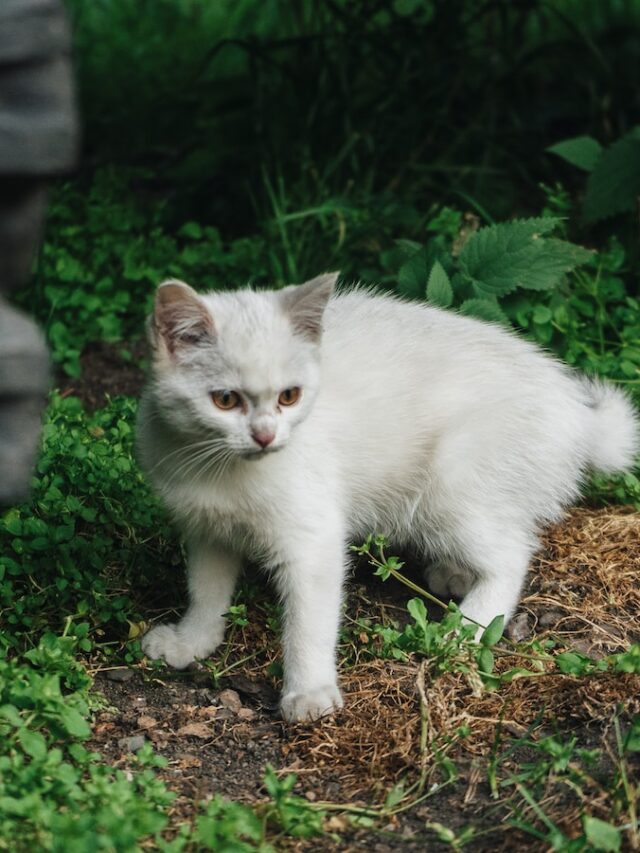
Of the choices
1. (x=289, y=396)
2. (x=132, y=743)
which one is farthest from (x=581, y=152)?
(x=132, y=743)

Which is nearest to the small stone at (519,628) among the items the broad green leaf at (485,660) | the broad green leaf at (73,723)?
the broad green leaf at (485,660)

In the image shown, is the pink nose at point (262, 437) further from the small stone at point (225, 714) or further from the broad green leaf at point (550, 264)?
the broad green leaf at point (550, 264)

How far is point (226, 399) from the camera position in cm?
298

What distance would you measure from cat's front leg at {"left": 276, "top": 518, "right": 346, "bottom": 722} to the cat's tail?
956 mm

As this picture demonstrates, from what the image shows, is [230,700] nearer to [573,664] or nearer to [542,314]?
[573,664]

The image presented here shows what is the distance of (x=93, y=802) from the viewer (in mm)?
2395

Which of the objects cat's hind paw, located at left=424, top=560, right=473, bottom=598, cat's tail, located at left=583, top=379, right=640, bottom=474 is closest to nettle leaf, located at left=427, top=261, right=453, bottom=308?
cat's tail, located at left=583, top=379, right=640, bottom=474

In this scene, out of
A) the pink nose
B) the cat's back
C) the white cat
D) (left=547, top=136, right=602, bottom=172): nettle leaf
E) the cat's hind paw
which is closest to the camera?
the pink nose

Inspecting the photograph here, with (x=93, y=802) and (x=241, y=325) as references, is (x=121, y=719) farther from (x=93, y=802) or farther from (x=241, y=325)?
(x=241, y=325)

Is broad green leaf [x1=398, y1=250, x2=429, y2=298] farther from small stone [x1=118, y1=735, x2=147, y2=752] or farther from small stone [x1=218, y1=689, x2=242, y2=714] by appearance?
small stone [x1=118, y1=735, x2=147, y2=752]

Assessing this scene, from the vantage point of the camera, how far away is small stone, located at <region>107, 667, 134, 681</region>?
10.6 feet

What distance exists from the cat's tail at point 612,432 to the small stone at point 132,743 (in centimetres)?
161

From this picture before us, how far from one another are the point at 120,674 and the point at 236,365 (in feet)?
3.11

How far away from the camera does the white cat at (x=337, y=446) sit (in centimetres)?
301
